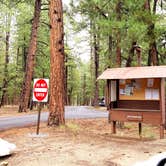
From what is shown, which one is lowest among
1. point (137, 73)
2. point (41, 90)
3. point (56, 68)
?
point (41, 90)

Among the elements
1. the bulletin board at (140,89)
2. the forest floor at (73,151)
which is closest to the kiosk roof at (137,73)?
the bulletin board at (140,89)

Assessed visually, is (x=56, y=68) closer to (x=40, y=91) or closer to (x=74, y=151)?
(x=40, y=91)

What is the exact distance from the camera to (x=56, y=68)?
11.4 m

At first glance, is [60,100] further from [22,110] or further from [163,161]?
[22,110]

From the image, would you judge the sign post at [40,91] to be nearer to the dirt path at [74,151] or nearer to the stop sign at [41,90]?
the stop sign at [41,90]

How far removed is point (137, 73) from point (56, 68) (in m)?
2.91

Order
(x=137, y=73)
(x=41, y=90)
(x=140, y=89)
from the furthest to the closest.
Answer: (x=140, y=89) → (x=137, y=73) → (x=41, y=90)

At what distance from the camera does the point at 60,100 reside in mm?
11469

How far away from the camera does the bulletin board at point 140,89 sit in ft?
34.4

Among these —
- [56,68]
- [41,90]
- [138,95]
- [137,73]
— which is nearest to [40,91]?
[41,90]

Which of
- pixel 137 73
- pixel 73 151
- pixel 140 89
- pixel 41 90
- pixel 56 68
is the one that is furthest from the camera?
pixel 56 68

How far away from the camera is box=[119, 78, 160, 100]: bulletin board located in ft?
34.4

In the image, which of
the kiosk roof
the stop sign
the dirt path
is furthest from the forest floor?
the kiosk roof

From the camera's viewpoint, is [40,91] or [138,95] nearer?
[40,91]
